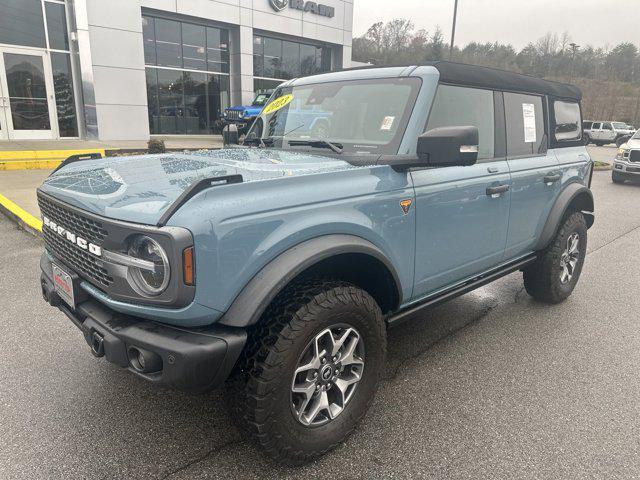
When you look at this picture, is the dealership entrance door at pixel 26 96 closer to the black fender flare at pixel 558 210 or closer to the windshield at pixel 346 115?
the windshield at pixel 346 115

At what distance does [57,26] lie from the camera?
49.2 ft

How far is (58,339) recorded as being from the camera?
3432mm


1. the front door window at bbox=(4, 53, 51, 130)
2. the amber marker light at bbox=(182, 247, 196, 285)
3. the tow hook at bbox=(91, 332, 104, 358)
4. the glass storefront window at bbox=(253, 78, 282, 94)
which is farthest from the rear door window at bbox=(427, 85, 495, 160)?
the glass storefront window at bbox=(253, 78, 282, 94)

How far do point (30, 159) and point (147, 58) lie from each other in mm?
9700

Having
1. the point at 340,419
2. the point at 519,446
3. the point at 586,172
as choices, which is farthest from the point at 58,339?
the point at 586,172

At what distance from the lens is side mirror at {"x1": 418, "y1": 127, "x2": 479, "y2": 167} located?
2332 mm

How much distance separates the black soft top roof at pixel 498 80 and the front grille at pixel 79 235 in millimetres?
2133

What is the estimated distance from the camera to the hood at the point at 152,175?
1922 millimetres

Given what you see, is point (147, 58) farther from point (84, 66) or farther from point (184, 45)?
point (84, 66)

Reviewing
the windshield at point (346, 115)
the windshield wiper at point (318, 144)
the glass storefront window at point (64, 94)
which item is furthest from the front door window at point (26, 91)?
the windshield wiper at point (318, 144)

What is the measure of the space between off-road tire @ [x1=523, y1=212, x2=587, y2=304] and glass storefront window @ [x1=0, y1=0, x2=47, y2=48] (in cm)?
1623

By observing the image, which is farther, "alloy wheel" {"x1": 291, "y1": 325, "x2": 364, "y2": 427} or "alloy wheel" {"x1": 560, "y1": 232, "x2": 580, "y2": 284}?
"alloy wheel" {"x1": 560, "y1": 232, "x2": 580, "y2": 284}

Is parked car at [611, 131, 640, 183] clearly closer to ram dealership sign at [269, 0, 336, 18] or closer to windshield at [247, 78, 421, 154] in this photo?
windshield at [247, 78, 421, 154]

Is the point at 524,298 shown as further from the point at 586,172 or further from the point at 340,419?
the point at 340,419
